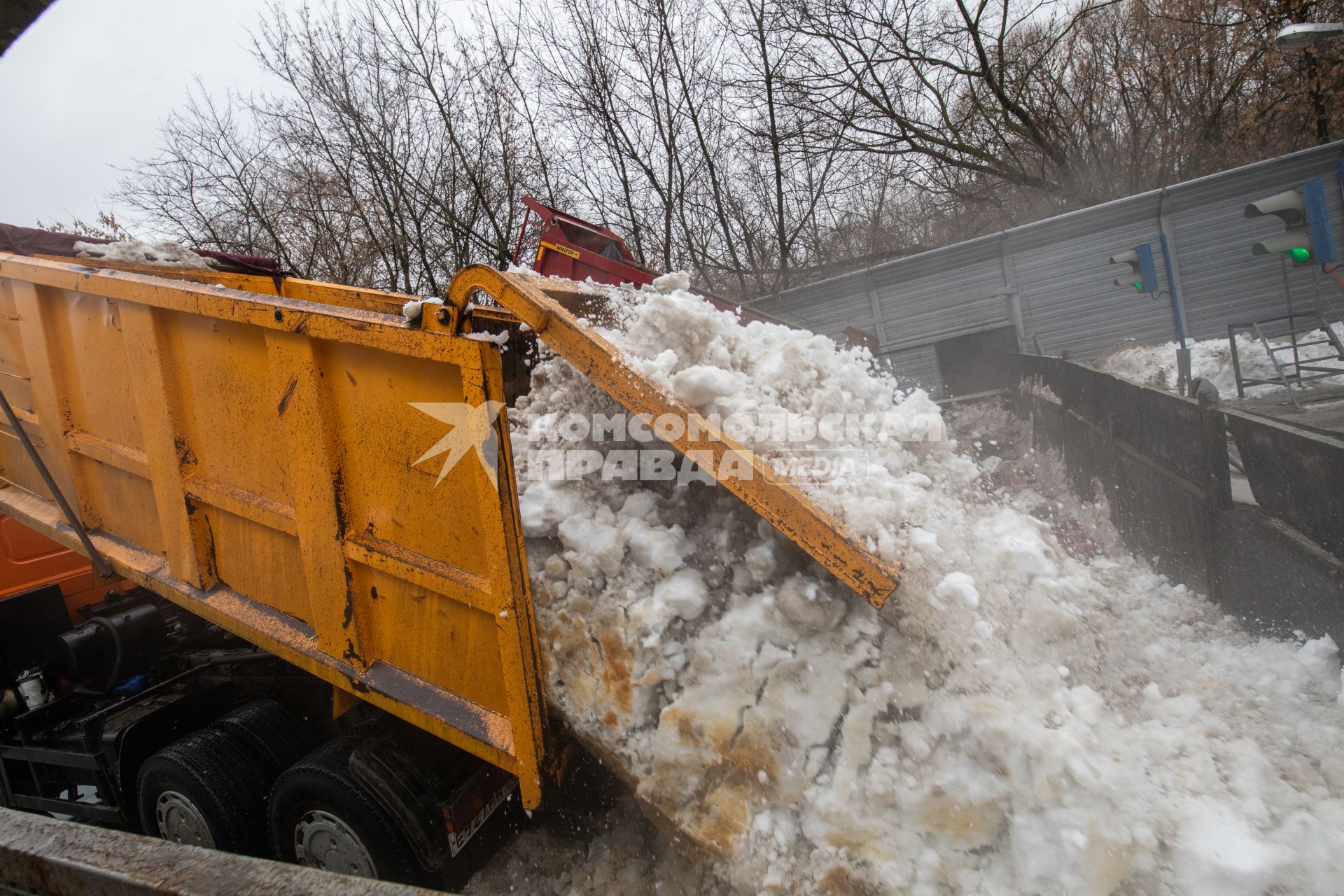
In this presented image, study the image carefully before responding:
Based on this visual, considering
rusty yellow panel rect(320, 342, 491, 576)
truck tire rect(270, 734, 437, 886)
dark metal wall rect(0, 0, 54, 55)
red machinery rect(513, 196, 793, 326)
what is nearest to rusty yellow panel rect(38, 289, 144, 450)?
rusty yellow panel rect(320, 342, 491, 576)

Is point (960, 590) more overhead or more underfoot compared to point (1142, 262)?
more underfoot

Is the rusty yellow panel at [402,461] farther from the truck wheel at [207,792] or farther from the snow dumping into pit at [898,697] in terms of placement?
the truck wheel at [207,792]

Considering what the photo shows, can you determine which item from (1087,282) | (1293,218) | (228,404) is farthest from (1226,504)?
(1087,282)

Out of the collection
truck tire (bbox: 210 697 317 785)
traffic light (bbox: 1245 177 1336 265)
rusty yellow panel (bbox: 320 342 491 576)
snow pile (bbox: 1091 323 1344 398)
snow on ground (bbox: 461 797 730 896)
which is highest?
traffic light (bbox: 1245 177 1336 265)

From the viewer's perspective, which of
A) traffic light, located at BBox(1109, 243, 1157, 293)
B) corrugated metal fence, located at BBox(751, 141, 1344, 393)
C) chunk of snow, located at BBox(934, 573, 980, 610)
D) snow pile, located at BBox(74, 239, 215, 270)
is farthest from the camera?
corrugated metal fence, located at BBox(751, 141, 1344, 393)

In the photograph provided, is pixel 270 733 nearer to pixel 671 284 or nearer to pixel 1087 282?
pixel 671 284

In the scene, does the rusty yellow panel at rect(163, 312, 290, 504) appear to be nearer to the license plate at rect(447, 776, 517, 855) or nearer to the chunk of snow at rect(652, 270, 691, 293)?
the license plate at rect(447, 776, 517, 855)

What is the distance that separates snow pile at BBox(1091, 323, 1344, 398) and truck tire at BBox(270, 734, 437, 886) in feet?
27.7

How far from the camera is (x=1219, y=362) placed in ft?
33.0

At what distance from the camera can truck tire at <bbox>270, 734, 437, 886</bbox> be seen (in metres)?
2.18

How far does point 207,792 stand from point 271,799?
32 cm

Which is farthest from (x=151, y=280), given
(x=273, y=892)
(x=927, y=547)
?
→ (x=927, y=547)

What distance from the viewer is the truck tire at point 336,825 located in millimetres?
2178

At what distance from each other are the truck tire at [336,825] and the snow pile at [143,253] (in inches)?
99.8
